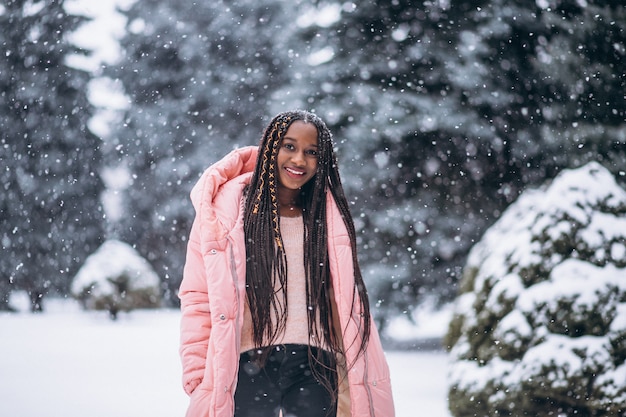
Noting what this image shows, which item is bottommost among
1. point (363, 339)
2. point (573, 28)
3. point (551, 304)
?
point (363, 339)

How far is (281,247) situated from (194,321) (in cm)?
38

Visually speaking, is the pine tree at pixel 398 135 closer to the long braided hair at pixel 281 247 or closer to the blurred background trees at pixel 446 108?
the blurred background trees at pixel 446 108

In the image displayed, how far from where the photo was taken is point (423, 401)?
506 centimetres

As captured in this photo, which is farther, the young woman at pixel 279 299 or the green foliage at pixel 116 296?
the green foliage at pixel 116 296

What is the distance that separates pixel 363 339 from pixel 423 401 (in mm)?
3213

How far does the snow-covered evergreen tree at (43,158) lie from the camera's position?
1141cm

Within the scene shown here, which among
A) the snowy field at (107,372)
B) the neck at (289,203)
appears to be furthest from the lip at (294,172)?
the snowy field at (107,372)

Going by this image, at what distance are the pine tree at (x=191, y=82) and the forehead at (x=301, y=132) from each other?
669 centimetres

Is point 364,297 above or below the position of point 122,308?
below

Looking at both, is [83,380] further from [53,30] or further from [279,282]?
[53,30]

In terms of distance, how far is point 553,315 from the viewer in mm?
3473

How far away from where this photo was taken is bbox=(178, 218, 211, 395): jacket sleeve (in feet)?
6.84

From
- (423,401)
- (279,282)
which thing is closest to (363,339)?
(279,282)

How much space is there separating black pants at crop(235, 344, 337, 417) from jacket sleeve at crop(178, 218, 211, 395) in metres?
0.14
